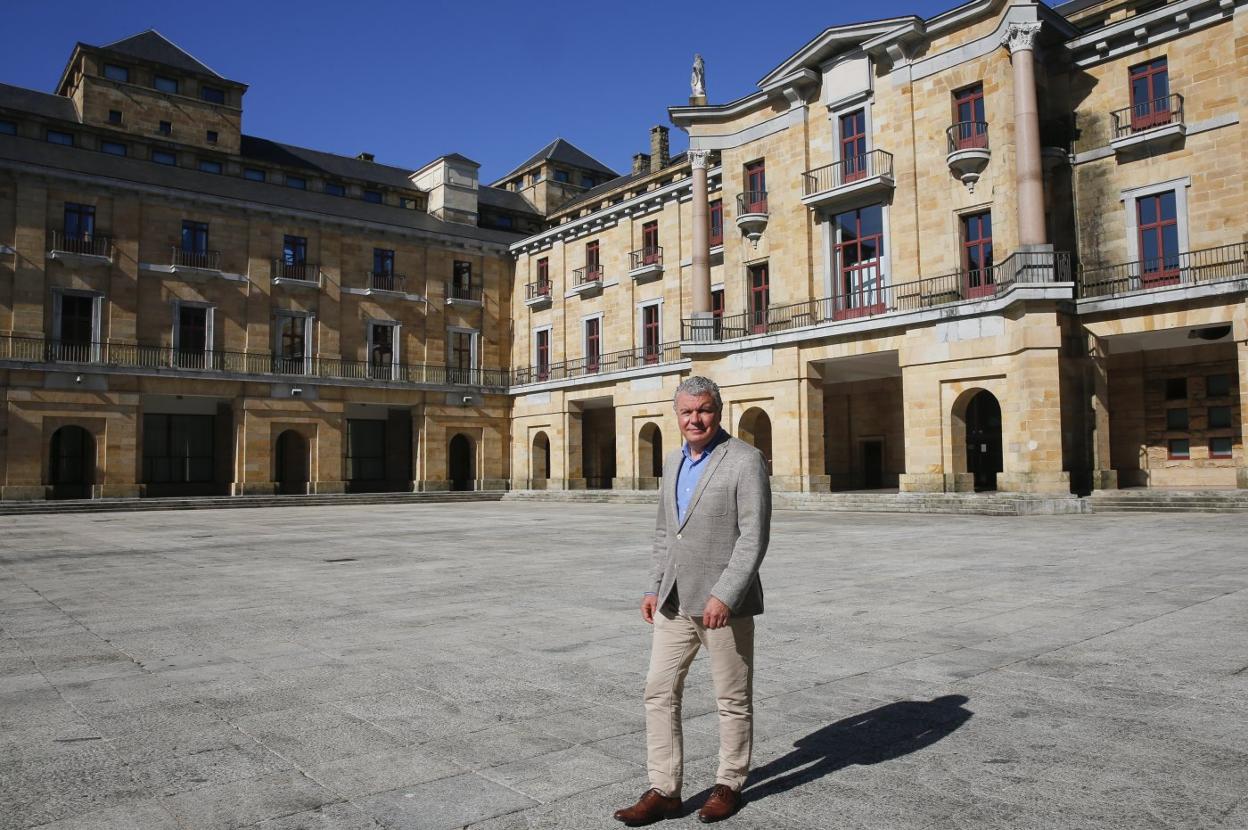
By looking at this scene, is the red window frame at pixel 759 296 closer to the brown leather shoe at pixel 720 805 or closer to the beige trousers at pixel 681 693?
the beige trousers at pixel 681 693

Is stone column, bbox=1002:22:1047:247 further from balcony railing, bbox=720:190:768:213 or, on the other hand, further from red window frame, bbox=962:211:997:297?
balcony railing, bbox=720:190:768:213

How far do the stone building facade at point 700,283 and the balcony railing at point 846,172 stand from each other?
14 cm

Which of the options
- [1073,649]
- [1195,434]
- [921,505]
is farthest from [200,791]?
[1195,434]

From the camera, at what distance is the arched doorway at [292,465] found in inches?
1512

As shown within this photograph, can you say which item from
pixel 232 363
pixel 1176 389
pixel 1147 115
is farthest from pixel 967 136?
pixel 232 363

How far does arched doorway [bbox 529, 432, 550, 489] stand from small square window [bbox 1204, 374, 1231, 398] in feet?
89.6

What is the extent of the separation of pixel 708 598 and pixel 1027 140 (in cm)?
2310

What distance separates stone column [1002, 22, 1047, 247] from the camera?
73.6 ft

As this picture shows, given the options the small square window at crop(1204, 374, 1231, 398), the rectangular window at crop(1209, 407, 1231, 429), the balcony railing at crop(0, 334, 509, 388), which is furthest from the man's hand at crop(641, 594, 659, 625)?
the balcony railing at crop(0, 334, 509, 388)

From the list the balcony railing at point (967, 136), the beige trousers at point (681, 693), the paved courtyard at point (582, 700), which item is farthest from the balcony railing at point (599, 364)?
the beige trousers at point (681, 693)

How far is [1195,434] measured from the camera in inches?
946

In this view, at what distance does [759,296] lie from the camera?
30672 mm

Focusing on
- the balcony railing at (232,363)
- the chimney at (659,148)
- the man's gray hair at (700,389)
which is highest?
the chimney at (659,148)

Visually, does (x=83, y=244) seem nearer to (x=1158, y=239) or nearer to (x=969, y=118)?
(x=969, y=118)
